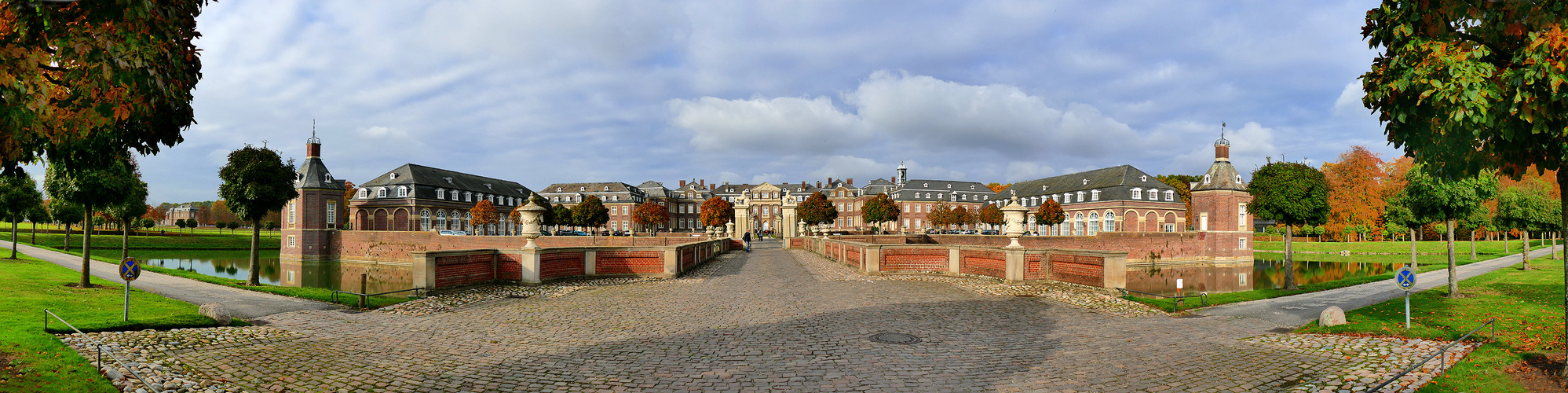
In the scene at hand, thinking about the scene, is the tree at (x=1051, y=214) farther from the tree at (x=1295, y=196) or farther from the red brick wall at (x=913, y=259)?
the red brick wall at (x=913, y=259)

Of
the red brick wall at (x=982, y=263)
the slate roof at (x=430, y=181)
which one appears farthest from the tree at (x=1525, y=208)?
the slate roof at (x=430, y=181)

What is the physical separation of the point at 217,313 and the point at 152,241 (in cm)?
6565

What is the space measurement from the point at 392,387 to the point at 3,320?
6.57m

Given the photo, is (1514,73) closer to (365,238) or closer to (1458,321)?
(1458,321)

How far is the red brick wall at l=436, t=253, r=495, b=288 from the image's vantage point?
49.9ft

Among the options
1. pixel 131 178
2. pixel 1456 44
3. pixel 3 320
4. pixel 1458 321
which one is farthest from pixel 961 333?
pixel 131 178

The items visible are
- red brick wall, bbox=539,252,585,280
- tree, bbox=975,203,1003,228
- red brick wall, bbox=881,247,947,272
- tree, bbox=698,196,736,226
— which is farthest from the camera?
tree, bbox=975,203,1003,228

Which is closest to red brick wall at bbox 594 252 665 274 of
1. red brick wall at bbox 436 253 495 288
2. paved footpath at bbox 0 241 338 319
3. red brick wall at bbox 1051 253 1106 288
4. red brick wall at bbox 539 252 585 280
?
red brick wall at bbox 539 252 585 280

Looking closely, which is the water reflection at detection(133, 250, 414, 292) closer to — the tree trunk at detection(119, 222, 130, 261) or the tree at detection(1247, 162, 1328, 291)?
the tree trunk at detection(119, 222, 130, 261)

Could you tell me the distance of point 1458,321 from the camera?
32.8 ft

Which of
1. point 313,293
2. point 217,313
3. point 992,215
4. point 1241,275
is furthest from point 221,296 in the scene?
point 992,215

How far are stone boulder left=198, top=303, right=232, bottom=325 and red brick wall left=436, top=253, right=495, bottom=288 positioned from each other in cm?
496

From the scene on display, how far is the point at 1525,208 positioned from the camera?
28.4 metres

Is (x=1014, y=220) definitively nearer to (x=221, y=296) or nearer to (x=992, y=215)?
(x=221, y=296)
